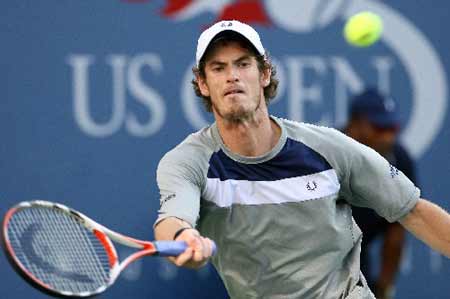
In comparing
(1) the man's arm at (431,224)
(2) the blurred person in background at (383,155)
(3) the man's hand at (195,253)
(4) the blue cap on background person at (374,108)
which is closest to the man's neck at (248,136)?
(1) the man's arm at (431,224)

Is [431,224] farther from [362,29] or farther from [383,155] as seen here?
[362,29]

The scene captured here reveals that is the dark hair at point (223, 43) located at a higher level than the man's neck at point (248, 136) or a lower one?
higher

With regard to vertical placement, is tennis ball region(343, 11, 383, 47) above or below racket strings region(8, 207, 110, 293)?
above

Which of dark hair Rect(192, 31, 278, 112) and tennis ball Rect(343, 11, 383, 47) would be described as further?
tennis ball Rect(343, 11, 383, 47)

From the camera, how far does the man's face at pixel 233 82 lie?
4.62m

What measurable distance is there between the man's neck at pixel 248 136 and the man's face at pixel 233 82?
0.09ft

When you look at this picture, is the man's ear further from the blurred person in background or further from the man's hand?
the blurred person in background

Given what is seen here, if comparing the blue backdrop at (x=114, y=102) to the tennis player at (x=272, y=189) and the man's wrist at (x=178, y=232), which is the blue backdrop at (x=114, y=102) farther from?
the man's wrist at (x=178, y=232)

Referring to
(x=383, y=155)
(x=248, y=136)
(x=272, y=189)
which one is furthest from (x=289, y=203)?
(x=383, y=155)

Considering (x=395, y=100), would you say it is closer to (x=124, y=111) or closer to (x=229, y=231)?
(x=124, y=111)

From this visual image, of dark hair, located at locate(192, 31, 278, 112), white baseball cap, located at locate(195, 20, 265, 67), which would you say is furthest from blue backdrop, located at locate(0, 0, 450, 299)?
white baseball cap, located at locate(195, 20, 265, 67)

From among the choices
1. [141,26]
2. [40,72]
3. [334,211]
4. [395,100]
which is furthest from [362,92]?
[334,211]

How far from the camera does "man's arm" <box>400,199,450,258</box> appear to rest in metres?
4.70

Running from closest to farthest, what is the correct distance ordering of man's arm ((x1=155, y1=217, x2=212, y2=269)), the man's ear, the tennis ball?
man's arm ((x1=155, y1=217, x2=212, y2=269)) → the man's ear → the tennis ball
